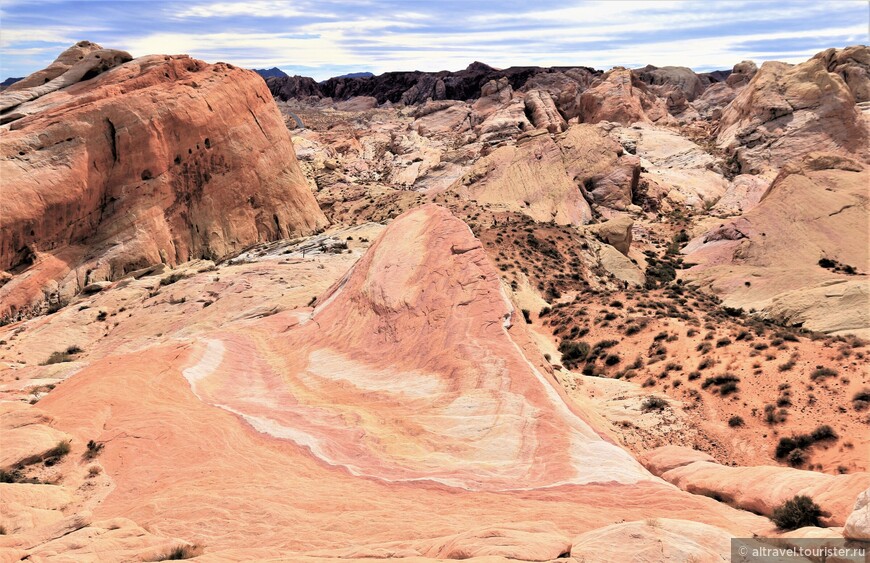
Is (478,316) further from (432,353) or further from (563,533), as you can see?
(563,533)

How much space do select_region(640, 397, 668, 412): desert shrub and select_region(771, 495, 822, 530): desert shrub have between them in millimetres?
10144

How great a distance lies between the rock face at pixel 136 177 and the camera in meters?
37.8

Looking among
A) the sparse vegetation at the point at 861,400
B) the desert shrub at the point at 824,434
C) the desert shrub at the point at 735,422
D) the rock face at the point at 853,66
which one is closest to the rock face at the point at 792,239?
the sparse vegetation at the point at 861,400

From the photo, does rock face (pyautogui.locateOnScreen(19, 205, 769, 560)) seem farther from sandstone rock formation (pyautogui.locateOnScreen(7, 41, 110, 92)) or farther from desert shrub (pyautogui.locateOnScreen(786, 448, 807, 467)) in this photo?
sandstone rock formation (pyautogui.locateOnScreen(7, 41, 110, 92))

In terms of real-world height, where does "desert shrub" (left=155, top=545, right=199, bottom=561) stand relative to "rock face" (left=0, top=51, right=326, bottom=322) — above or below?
below

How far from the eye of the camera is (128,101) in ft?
135

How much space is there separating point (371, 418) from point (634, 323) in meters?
19.1

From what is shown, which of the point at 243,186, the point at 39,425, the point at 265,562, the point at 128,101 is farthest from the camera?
the point at 243,186

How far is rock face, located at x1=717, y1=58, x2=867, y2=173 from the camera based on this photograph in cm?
7856

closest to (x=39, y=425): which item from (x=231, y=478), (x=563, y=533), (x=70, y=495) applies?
(x=70, y=495)

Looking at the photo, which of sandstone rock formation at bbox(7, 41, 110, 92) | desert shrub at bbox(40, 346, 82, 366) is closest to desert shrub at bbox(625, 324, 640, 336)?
desert shrub at bbox(40, 346, 82, 366)

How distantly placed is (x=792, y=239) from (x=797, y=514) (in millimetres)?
45909

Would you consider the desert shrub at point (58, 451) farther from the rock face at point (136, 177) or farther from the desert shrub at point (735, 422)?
the rock face at point (136, 177)

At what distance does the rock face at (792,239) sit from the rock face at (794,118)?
22.9 m
